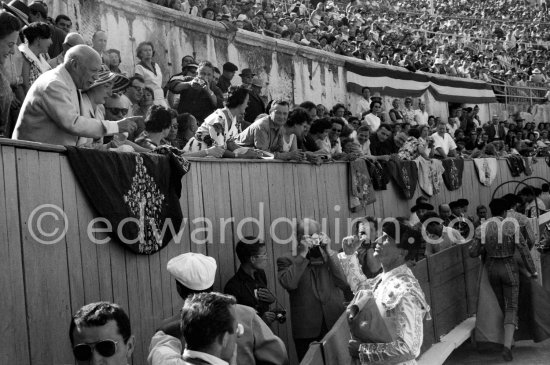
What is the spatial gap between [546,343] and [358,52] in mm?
13670

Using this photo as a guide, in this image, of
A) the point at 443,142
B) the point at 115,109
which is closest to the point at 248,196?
the point at 115,109

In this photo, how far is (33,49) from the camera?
7.90m

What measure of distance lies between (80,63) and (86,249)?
1.13 m

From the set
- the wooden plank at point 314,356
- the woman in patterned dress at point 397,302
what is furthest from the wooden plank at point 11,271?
the woman in patterned dress at point 397,302

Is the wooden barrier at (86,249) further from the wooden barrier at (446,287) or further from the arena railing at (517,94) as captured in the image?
the arena railing at (517,94)

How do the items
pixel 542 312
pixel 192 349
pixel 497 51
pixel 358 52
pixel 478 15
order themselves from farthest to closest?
pixel 478 15 < pixel 497 51 < pixel 358 52 < pixel 542 312 < pixel 192 349

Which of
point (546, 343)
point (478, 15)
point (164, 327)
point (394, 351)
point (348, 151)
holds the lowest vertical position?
point (546, 343)

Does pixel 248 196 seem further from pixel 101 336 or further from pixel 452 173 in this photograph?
pixel 452 173

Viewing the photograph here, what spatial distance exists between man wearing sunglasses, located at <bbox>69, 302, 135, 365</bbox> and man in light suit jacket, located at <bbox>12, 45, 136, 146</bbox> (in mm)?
2040

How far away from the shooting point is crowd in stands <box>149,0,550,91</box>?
20688mm

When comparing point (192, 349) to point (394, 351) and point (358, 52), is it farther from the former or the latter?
point (358, 52)

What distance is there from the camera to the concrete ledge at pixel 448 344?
9.37 meters

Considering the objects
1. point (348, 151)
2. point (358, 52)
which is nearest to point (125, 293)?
point (348, 151)

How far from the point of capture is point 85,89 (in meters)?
5.95
